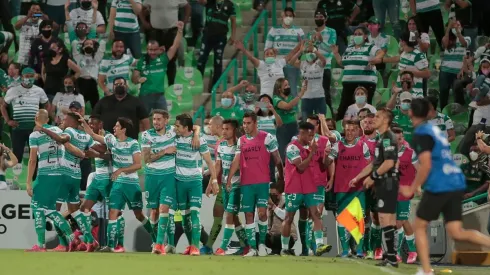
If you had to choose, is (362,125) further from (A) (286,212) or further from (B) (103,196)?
(B) (103,196)

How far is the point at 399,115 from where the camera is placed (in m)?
22.8

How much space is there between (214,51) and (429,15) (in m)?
4.75

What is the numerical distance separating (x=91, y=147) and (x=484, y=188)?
22.8 feet

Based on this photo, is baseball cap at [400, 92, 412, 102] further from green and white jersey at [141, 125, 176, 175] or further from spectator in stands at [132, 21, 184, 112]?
green and white jersey at [141, 125, 176, 175]

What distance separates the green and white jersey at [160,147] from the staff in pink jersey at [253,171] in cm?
100

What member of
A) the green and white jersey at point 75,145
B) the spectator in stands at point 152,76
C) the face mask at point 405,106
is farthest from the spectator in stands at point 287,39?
the green and white jersey at point 75,145

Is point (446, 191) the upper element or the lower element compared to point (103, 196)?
upper

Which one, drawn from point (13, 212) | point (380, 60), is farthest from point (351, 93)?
point (13, 212)

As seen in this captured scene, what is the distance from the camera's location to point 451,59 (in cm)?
2441

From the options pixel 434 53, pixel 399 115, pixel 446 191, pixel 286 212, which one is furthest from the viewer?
pixel 434 53

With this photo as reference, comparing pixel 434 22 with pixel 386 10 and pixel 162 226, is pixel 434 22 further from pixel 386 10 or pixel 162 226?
pixel 162 226

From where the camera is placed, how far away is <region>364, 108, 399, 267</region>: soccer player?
51.4 feet

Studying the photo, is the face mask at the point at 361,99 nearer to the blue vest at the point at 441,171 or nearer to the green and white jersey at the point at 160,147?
the green and white jersey at the point at 160,147

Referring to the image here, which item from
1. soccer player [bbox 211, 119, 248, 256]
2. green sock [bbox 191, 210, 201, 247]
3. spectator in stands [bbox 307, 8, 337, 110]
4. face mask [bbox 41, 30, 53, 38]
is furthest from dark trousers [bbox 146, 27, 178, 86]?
green sock [bbox 191, 210, 201, 247]
